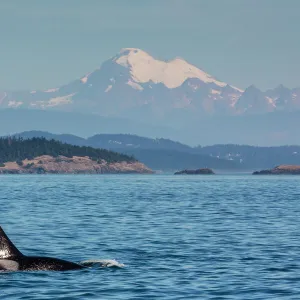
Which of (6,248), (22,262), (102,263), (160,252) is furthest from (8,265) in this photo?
(160,252)

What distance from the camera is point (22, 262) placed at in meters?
41.1

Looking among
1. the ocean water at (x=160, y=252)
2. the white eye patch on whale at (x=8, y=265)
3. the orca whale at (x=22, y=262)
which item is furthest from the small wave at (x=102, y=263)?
the white eye patch on whale at (x=8, y=265)

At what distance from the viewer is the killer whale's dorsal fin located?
130 feet

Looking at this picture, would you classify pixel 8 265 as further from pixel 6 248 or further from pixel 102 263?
pixel 102 263

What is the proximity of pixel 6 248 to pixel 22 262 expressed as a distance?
1.28 meters

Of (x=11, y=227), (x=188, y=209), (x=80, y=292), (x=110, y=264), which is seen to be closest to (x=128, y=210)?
(x=188, y=209)

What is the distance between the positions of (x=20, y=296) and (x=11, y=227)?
31735 mm

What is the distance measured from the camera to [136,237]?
60250 millimetres

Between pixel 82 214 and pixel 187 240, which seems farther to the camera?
pixel 82 214

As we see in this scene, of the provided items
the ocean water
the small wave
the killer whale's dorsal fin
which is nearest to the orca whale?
the killer whale's dorsal fin

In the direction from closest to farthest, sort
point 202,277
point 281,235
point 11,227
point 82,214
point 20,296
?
point 20,296, point 202,277, point 281,235, point 11,227, point 82,214

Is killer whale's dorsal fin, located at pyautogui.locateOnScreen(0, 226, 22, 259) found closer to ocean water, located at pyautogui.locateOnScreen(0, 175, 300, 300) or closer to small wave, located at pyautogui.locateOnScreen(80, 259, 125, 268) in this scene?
ocean water, located at pyautogui.locateOnScreen(0, 175, 300, 300)

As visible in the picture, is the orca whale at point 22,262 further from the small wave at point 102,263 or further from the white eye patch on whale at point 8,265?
the small wave at point 102,263

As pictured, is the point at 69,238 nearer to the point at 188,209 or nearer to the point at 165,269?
the point at 165,269
